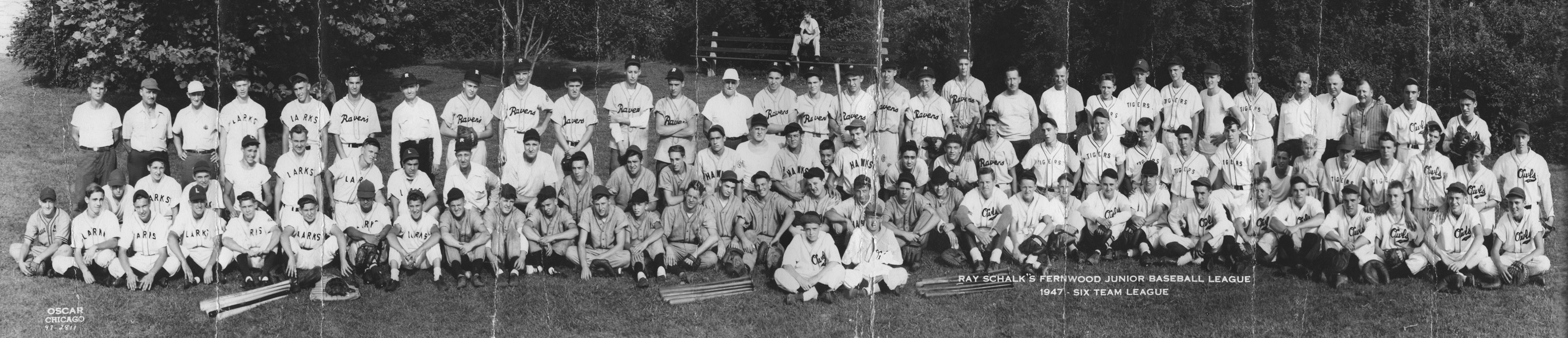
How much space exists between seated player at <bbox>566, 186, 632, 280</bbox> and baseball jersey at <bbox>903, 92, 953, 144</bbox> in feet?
12.4

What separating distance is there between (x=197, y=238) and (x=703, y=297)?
4.98m

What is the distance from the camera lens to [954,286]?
536 inches

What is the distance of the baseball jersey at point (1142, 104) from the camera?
15.3 meters

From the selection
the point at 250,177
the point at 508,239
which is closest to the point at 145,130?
the point at 250,177

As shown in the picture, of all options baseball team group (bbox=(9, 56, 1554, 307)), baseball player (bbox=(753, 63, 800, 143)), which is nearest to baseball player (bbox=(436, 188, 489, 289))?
baseball team group (bbox=(9, 56, 1554, 307))

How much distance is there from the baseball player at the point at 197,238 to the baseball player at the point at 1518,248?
493 inches

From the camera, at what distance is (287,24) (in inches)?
680

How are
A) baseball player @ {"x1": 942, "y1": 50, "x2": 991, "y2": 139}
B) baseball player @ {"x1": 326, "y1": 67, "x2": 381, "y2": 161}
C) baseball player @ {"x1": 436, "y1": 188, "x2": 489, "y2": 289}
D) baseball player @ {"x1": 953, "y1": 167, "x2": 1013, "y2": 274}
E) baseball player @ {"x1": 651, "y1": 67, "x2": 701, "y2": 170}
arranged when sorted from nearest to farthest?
baseball player @ {"x1": 436, "y1": 188, "x2": 489, "y2": 289}, baseball player @ {"x1": 953, "y1": 167, "x2": 1013, "y2": 274}, baseball player @ {"x1": 326, "y1": 67, "x2": 381, "y2": 161}, baseball player @ {"x1": 651, "y1": 67, "x2": 701, "y2": 170}, baseball player @ {"x1": 942, "y1": 50, "x2": 991, "y2": 139}

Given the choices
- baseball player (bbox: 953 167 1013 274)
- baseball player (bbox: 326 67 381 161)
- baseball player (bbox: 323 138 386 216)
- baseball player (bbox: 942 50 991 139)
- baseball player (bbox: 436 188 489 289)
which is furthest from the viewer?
baseball player (bbox: 942 50 991 139)

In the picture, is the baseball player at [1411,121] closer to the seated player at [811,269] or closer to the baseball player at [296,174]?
the seated player at [811,269]

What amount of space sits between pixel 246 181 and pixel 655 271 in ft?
14.4

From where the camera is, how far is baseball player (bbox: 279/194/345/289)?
13055mm

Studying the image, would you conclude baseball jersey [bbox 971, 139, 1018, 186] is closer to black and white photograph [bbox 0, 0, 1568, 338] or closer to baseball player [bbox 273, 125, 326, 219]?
black and white photograph [bbox 0, 0, 1568, 338]

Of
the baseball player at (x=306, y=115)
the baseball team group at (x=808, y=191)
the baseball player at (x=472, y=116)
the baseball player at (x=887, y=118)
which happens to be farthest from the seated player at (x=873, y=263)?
the baseball player at (x=306, y=115)
